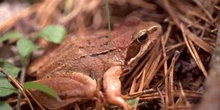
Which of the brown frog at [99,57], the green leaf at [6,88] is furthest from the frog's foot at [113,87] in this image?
the green leaf at [6,88]

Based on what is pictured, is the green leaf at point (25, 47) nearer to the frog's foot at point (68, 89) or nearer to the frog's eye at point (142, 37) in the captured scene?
the frog's foot at point (68, 89)

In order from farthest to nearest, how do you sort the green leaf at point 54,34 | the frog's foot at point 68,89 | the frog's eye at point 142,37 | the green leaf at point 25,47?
the green leaf at point 54,34
the green leaf at point 25,47
the frog's eye at point 142,37
the frog's foot at point 68,89

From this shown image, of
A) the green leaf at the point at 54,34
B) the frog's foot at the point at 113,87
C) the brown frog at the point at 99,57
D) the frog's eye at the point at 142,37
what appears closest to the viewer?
the frog's foot at the point at 113,87

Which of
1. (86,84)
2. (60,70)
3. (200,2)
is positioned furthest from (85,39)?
(200,2)

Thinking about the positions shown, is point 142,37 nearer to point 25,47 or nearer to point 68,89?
point 68,89

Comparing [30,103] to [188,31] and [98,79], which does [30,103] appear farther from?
[188,31]

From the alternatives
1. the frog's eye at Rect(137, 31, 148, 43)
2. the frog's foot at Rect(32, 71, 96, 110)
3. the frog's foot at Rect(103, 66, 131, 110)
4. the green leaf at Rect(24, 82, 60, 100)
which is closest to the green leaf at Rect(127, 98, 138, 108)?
the frog's foot at Rect(103, 66, 131, 110)

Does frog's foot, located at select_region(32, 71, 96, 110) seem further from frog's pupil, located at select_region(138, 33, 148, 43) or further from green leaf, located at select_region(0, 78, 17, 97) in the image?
frog's pupil, located at select_region(138, 33, 148, 43)
